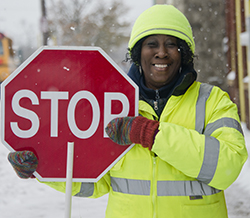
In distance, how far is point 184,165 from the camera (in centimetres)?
141

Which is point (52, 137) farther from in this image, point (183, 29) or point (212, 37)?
point (212, 37)

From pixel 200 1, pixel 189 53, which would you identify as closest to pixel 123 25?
pixel 200 1

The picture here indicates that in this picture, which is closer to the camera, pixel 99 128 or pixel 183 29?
pixel 99 128

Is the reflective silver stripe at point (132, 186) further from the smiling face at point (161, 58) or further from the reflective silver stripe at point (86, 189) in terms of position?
the smiling face at point (161, 58)

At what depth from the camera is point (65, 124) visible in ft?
4.55

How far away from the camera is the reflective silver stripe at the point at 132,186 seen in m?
1.62

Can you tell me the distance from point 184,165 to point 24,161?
0.68m

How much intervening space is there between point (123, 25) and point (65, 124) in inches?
931

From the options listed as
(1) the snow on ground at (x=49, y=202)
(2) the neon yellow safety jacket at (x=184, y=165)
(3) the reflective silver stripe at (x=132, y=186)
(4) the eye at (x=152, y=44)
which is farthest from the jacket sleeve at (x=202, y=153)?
(1) the snow on ground at (x=49, y=202)

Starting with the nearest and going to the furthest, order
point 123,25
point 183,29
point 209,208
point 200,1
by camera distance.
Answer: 1. point 209,208
2. point 183,29
3. point 200,1
4. point 123,25

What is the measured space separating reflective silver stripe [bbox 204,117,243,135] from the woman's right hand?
0.82m

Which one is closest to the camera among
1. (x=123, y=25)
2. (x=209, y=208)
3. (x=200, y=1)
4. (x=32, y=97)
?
(x=32, y=97)

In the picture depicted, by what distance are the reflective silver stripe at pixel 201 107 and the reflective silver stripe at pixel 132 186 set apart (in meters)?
0.37

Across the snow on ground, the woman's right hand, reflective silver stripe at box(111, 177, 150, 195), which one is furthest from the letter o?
the snow on ground
